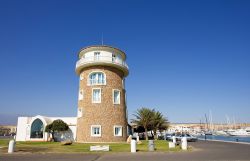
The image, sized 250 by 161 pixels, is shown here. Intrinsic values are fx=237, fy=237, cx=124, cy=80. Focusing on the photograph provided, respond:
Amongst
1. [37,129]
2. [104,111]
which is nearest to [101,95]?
[104,111]

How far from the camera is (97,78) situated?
3366 cm

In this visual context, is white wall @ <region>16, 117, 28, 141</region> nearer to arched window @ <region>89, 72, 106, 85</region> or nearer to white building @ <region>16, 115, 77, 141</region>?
white building @ <region>16, 115, 77, 141</region>

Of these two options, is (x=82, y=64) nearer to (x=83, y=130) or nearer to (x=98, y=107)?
(x=98, y=107)

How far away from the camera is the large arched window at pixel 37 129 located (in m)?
39.8

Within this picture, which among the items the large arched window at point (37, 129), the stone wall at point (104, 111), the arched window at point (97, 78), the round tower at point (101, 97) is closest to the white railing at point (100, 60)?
the round tower at point (101, 97)

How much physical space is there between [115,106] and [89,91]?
423cm

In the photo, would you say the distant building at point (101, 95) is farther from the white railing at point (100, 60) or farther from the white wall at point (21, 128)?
the white wall at point (21, 128)

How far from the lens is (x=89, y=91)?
33.5 meters

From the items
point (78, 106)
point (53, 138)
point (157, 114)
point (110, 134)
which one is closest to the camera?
point (110, 134)

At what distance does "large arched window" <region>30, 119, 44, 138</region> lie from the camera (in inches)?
1567

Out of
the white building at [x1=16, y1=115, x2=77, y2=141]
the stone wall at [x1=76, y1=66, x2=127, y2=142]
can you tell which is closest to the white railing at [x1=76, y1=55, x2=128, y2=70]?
the stone wall at [x1=76, y1=66, x2=127, y2=142]

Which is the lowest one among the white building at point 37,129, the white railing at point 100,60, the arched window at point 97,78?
the white building at point 37,129

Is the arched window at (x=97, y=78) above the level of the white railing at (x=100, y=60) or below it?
below

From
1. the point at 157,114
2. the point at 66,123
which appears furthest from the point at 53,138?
the point at 157,114
